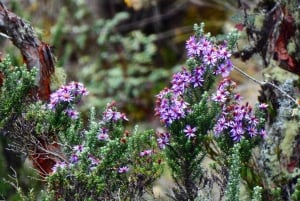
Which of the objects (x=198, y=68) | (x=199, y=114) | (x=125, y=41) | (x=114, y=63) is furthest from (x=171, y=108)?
(x=114, y=63)

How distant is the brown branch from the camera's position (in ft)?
11.2

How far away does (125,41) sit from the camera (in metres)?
7.86

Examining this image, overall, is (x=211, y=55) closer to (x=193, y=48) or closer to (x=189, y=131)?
(x=193, y=48)

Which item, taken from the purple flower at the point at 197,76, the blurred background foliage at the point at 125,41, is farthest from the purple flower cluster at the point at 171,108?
the blurred background foliage at the point at 125,41

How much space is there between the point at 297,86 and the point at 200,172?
1.14 metres

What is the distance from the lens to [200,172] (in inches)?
114

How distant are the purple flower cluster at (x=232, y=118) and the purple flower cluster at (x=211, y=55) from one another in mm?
62

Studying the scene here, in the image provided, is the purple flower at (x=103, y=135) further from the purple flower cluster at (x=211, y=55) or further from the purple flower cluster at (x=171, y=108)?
the purple flower cluster at (x=211, y=55)

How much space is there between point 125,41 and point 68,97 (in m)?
5.08

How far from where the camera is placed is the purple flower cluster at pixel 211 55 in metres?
2.81

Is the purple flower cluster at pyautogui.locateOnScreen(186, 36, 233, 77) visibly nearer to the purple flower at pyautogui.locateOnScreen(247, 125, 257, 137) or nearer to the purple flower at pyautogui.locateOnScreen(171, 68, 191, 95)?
the purple flower at pyautogui.locateOnScreen(171, 68, 191, 95)

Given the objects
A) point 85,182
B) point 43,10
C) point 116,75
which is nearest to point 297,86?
point 85,182

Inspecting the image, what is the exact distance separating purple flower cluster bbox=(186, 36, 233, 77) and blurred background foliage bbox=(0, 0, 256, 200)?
14.3 ft

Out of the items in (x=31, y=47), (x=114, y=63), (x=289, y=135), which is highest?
(x=114, y=63)
